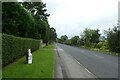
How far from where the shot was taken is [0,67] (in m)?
15.2

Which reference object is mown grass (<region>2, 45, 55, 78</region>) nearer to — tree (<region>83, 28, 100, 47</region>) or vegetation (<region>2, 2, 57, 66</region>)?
vegetation (<region>2, 2, 57, 66</region>)

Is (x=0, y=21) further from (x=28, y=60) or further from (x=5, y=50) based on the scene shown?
(x=5, y=50)

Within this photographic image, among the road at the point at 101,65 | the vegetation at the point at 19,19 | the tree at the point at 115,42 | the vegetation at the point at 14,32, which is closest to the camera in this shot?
the road at the point at 101,65

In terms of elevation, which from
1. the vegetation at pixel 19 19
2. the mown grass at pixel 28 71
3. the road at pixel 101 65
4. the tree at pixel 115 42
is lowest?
the road at pixel 101 65

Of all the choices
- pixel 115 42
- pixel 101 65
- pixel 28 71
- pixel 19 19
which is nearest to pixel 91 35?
pixel 115 42

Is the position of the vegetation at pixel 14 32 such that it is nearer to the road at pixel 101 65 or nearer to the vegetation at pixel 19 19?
the vegetation at pixel 19 19

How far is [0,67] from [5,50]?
4.08 ft

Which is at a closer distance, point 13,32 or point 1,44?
point 1,44

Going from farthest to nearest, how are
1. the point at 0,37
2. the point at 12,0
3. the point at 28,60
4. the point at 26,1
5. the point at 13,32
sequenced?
the point at 26,1, the point at 13,32, the point at 12,0, the point at 28,60, the point at 0,37

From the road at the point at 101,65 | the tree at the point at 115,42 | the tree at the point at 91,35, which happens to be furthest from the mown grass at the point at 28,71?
the tree at the point at 91,35

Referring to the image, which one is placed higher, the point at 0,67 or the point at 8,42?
the point at 8,42

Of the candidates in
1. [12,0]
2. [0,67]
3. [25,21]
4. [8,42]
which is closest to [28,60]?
[8,42]

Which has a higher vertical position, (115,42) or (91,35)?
(91,35)

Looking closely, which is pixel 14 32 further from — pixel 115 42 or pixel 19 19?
pixel 115 42
